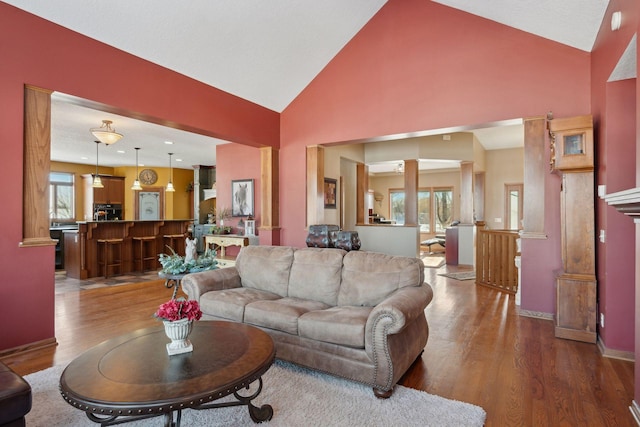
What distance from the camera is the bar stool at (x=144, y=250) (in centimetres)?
762

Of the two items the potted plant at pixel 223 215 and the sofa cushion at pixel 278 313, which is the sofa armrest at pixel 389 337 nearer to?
the sofa cushion at pixel 278 313

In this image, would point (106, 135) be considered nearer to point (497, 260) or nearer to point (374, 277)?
point (374, 277)

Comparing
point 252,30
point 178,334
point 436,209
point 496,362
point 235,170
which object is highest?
point 252,30

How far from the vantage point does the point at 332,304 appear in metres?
3.21

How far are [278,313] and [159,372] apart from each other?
118 cm

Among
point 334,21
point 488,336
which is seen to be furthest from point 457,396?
point 334,21

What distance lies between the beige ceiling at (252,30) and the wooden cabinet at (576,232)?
1.13m

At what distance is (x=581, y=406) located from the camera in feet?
7.58

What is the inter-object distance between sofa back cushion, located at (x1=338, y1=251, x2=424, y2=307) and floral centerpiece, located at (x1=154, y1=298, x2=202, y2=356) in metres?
1.51

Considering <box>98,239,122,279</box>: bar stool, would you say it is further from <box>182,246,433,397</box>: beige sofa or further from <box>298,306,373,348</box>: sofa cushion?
<box>298,306,373,348</box>: sofa cushion

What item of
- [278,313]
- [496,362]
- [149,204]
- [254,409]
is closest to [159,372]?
[254,409]

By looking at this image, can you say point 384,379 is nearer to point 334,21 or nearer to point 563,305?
point 563,305

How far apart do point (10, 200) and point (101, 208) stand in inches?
344

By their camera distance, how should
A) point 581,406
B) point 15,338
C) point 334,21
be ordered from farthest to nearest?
point 334,21 → point 15,338 → point 581,406
